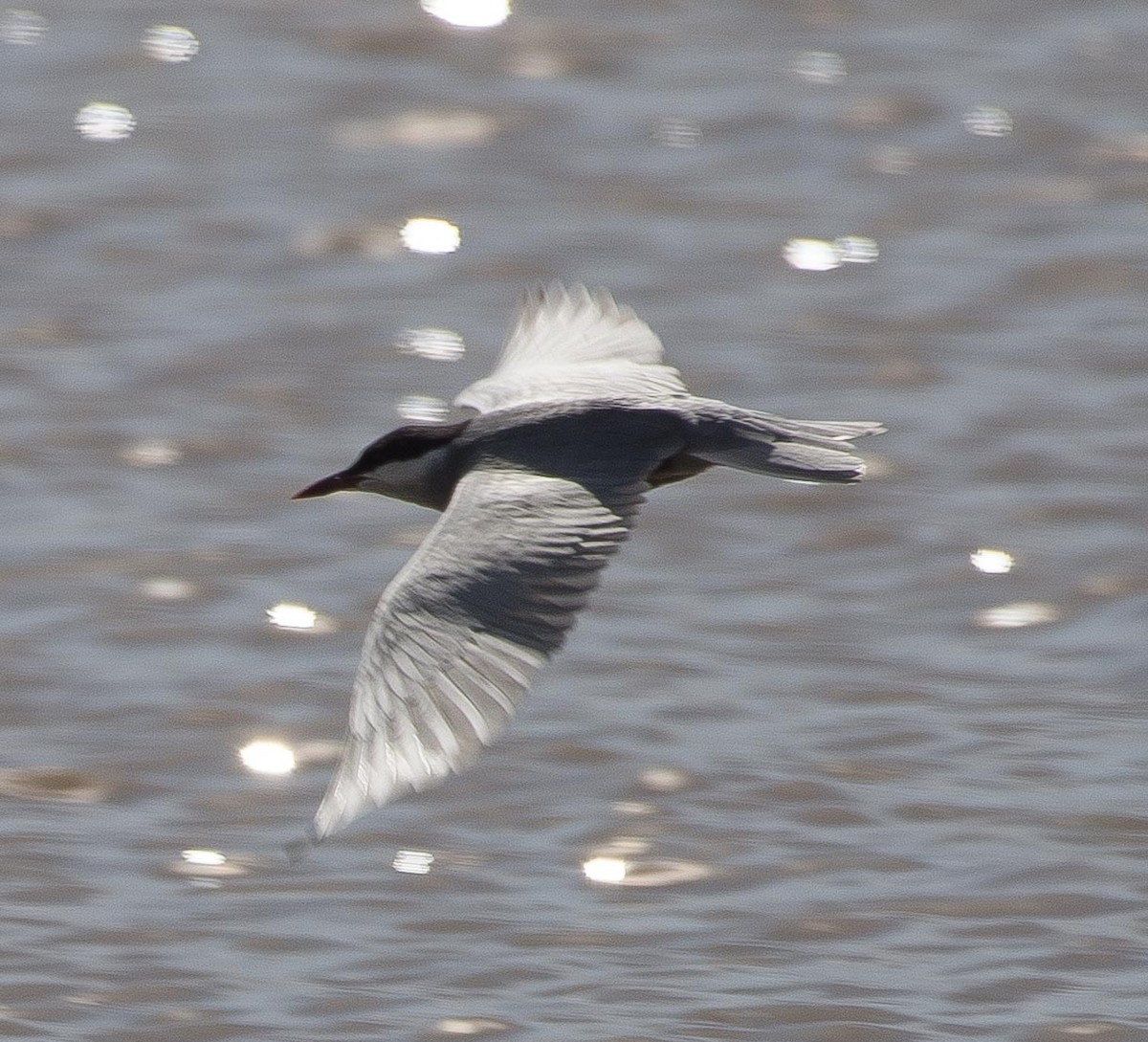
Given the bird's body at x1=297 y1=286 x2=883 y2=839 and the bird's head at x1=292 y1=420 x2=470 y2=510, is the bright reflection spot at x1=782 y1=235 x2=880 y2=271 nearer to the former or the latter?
the bird's body at x1=297 y1=286 x2=883 y2=839

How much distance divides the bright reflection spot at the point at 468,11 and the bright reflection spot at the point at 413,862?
6.62 meters

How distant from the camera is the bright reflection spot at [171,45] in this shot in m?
12.6

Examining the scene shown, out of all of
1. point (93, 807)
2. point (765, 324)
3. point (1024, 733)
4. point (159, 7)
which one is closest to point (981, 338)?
point (765, 324)

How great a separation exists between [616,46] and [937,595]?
186 inches

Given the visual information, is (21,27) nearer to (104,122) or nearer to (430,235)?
(104,122)

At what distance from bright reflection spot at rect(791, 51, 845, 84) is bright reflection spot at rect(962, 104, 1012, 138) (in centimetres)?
62

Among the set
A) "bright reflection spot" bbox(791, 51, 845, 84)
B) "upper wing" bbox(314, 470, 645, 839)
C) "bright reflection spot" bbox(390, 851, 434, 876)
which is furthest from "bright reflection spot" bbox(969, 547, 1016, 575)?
"bright reflection spot" bbox(791, 51, 845, 84)

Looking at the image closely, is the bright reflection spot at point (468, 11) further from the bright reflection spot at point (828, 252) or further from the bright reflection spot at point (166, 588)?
the bright reflection spot at point (166, 588)

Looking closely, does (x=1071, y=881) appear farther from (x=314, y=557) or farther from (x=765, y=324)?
(x=765, y=324)

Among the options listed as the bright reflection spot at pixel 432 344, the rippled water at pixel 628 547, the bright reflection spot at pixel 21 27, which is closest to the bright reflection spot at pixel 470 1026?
the rippled water at pixel 628 547

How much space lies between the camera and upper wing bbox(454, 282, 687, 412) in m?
6.09

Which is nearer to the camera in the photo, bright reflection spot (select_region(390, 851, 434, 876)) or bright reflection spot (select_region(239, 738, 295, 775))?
bright reflection spot (select_region(390, 851, 434, 876))

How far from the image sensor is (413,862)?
22.8ft

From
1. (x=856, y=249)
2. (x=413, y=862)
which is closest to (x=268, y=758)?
(x=413, y=862)
